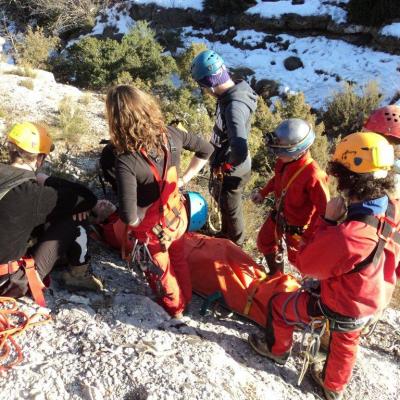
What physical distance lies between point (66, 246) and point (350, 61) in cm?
1199

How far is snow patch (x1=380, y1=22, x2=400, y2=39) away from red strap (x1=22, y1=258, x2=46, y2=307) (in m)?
12.8

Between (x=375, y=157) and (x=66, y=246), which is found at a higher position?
(x=375, y=157)

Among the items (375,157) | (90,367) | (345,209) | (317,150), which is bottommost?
(317,150)

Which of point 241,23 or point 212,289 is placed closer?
point 212,289

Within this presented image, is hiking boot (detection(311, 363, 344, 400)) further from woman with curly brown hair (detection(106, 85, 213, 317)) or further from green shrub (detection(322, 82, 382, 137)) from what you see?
green shrub (detection(322, 82, 382, 137))

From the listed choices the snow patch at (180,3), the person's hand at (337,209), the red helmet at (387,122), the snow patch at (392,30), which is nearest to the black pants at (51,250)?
the person's hand at (337,209)

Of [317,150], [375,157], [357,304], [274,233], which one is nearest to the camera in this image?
A: [375,157]

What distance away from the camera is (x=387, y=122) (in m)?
2.98

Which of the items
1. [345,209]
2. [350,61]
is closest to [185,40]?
[350,61]

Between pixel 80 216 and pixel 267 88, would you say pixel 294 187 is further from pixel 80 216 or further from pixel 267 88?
pixel 267 88

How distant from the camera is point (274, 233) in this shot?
11.3ft

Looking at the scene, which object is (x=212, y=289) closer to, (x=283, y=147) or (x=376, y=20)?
(x=283, y=147)

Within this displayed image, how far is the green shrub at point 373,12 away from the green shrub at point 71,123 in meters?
10.8

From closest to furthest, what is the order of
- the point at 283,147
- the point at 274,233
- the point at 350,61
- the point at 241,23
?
the point at 283,147 < the point at 274,233 < the point at 350,61 < the point at 241,23
